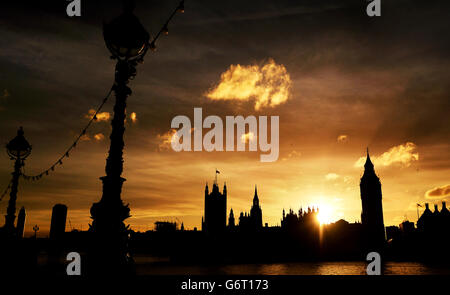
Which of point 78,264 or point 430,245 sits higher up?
point 78,264

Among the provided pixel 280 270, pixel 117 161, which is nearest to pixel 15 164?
pixel 117 161

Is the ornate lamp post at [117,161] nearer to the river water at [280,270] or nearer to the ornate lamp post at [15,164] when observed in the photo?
Answer: the ornate lamp post at [15,164]

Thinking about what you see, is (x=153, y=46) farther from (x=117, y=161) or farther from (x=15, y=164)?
(x=15, y=164)

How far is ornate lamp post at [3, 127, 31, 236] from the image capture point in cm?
1709

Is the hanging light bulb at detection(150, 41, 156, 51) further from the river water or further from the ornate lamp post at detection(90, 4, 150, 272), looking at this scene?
the river water

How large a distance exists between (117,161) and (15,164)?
43.0 ft

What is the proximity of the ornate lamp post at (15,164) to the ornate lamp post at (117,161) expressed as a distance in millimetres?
11746

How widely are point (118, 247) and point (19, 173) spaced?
13614mm

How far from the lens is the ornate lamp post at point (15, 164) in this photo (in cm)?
1709

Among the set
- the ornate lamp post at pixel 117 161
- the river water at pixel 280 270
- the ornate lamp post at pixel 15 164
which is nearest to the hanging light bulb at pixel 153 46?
the ornate lamp post at pixel 117 161

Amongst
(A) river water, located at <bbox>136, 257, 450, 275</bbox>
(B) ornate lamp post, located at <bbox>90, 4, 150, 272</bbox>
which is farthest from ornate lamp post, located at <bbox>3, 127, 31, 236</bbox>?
(A) river water, located at <bbox>136, 257, 450, 275</bbox>
